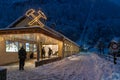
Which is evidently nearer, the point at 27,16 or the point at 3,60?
the point at 3,60

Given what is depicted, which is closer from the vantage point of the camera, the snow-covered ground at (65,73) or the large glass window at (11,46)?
the snow-covered ground at (65,73)

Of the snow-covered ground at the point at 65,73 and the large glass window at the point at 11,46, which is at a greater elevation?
the large glass window at the point at 11,46

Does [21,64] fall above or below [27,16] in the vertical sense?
below

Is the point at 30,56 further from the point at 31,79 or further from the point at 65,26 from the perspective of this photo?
the point at 65,26

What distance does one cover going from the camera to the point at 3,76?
9.10m

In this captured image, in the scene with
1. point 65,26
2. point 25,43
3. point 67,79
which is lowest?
point 67,79

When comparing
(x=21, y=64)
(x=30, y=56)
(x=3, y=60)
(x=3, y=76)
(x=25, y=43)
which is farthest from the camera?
(x=30, y=56)

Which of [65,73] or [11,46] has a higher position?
[11,46]

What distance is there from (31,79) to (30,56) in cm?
2352

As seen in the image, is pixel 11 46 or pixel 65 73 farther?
pixel 11 46

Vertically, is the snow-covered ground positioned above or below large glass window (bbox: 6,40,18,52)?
below

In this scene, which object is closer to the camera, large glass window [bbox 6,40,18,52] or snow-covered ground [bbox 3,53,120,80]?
snow-covered ground [bbox 3,53,120,80]

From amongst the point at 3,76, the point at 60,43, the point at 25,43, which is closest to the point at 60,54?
the point at 60,43

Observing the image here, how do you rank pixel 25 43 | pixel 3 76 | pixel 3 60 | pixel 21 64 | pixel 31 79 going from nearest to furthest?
1. pixel 3 76
2. pixel 31 79
3. pixel 21 64
4. pixel 3 60
5. pixel 25 43
